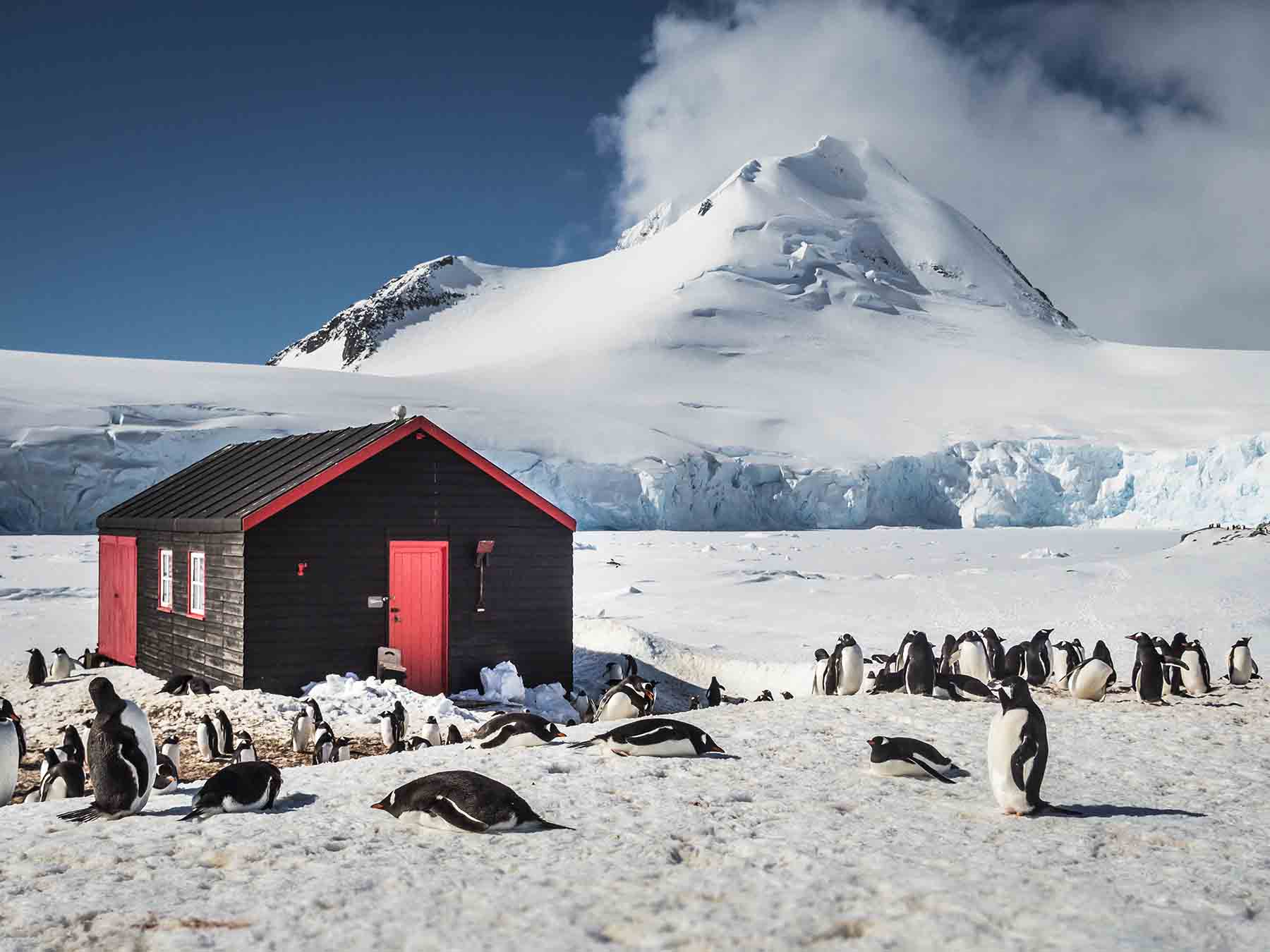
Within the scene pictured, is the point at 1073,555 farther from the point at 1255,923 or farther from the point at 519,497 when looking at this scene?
the point at 1255,923

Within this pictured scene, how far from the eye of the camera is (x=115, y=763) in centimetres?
568

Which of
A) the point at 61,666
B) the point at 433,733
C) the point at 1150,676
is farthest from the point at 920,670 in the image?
the point at 61,666

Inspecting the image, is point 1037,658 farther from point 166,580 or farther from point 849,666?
point 166,580

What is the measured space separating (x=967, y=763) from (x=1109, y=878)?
2.78 m

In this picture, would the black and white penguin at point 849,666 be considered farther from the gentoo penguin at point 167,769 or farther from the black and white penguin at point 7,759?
the black and white penguin at point 7,759

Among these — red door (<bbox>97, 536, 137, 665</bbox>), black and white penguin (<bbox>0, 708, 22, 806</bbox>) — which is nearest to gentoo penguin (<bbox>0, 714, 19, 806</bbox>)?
black and white penguin (<bbox>0, 708, 22, 806</bbox>)

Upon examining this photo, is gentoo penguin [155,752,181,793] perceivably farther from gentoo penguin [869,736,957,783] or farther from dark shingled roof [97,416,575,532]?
gentoo penguin [869,736,957,783]

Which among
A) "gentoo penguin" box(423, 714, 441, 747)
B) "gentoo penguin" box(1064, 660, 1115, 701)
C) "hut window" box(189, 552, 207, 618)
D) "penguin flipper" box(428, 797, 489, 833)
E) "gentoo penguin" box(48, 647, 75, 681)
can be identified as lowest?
"gentoo penguin" box(423, 714, 441, 747)

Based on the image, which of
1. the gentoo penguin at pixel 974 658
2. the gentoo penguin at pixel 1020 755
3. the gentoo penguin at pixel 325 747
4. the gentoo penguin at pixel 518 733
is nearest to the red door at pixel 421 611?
the gentoo penguin at pixel 325 747

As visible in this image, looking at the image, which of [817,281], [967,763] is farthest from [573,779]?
[817,281]

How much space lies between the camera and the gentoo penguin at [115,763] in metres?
5.69

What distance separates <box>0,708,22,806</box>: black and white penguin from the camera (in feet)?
22.8

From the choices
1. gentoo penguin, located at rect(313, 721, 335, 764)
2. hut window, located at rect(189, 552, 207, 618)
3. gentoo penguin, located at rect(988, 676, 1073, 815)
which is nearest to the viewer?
gentoo penguin, located at rect(988, 676, 1073, 815)

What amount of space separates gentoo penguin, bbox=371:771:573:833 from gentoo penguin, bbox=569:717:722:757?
72.6 inches
